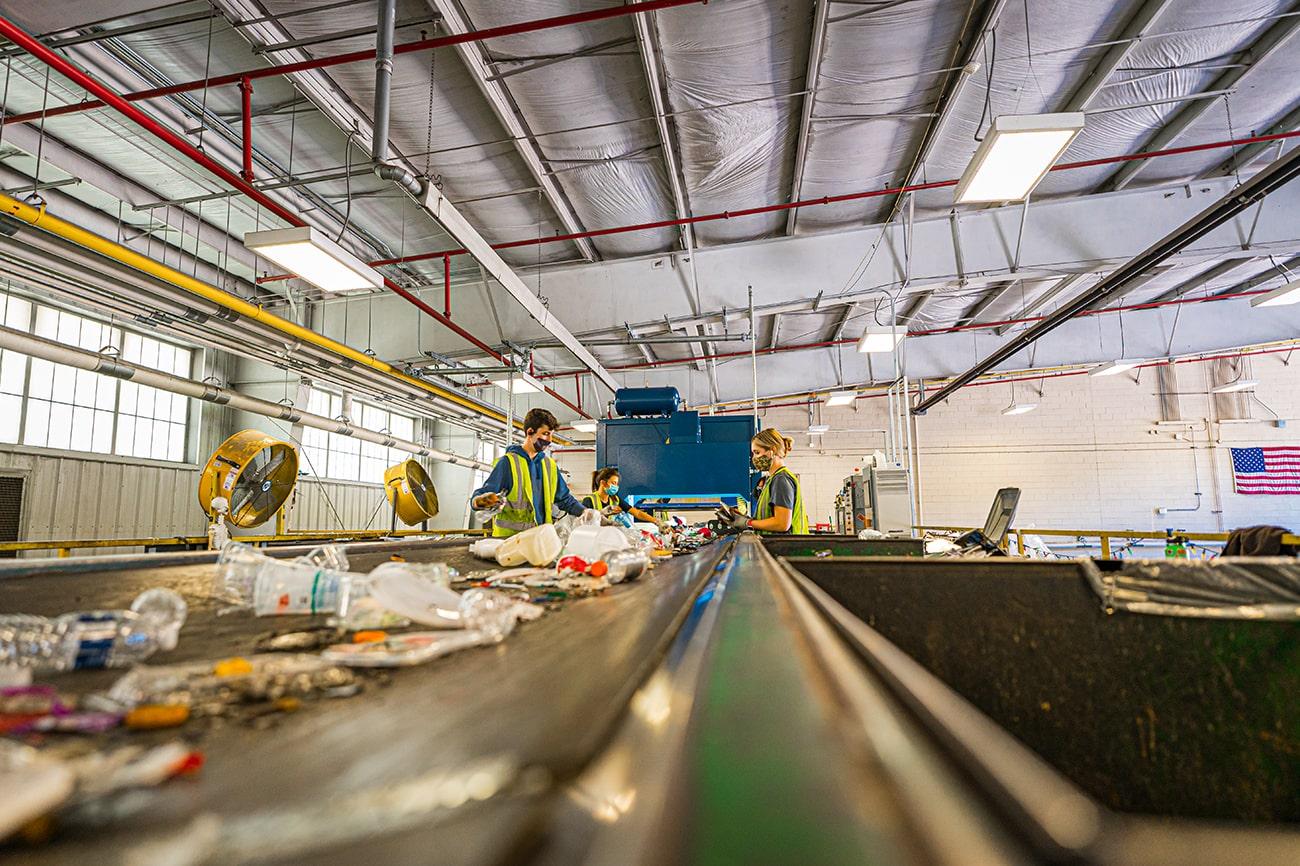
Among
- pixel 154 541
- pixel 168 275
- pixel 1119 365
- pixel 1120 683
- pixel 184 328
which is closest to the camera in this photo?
pixel 1120 683

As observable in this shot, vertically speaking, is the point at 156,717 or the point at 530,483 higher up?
the point at 530,483

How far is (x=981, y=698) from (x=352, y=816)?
1270 mm

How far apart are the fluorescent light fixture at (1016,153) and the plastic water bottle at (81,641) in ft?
12.0

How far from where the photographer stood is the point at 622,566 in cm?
133

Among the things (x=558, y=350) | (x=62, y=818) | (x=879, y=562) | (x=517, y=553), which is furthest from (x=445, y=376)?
(x=62, y=818)

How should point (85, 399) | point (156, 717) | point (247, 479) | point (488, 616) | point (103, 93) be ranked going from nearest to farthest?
point (156, 717), point (488, 616), point (103, 93), point (247, 479), point (85, 399)

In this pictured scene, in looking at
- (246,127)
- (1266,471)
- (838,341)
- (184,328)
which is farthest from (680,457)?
(1266,471)

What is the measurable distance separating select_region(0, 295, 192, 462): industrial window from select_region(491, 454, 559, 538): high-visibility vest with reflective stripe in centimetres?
576

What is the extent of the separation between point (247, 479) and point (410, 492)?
2156 mm

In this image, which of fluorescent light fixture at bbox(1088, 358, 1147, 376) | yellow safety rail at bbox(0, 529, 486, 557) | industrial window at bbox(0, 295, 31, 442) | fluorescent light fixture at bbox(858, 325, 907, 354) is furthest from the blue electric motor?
industrial window at bbox(0, 295, 31, 442)

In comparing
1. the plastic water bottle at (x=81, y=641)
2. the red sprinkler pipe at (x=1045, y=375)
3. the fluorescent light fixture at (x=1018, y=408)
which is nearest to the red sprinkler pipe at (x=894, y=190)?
the plastic water bottle at (x=81, y=641)

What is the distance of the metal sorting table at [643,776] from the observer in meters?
0.24

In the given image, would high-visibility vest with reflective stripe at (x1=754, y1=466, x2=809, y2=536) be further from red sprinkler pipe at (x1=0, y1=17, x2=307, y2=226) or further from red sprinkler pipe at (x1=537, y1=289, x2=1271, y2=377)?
red sprinkler pipe at (x1=537, y1=289, x2=1271, y2=377)

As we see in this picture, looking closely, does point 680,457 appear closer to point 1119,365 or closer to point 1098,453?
point 1119,365
